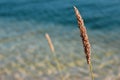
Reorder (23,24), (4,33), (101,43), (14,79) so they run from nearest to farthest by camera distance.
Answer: (14,79) → (101,43) → (4,33) → (23,24)

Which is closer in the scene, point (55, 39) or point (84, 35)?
point (84, 35)

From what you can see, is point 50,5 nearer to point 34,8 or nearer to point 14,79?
point 34,8

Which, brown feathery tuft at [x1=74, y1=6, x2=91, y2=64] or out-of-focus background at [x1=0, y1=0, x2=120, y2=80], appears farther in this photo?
out-of-focus background at [x1=0, y1=0, x2=120, y2=80]

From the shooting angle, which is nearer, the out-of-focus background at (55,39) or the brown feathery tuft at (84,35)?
the brown feathery tuft at (84,35)

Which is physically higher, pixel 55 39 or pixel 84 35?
pixel 55 39

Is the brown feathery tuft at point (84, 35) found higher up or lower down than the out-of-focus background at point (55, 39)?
lower down

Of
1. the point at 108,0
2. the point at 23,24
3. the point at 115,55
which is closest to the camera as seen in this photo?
the point at 115,55

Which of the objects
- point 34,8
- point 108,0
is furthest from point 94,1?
point 34,8

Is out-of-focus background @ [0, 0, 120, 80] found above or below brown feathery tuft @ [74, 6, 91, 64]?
above
